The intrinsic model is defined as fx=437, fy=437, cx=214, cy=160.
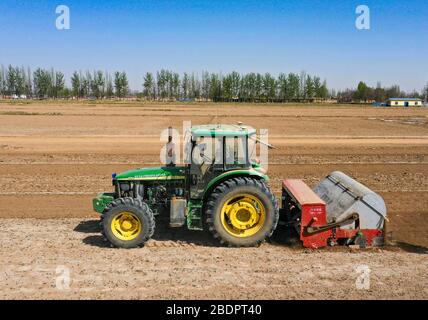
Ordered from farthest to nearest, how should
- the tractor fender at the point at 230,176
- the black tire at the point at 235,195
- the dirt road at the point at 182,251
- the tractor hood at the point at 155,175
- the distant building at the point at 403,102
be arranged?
the distant building at the point at 403,102 → the tractor hood at the point at 155,175 → the tractor fender at the point at 230,176 → the black tire at the point at 235,195 → the dirt road at the point at 182,251

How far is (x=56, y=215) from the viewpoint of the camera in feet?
32.7

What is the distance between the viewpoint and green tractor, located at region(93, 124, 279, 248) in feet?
25.2

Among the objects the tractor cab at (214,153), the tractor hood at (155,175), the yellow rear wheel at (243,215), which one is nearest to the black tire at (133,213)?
the tractor hood at (155,175)

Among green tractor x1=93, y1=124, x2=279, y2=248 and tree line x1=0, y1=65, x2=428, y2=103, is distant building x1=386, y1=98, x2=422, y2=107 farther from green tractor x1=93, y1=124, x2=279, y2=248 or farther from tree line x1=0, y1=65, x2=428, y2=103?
green tractor x1=93, y1=124, x2=279, y2=248

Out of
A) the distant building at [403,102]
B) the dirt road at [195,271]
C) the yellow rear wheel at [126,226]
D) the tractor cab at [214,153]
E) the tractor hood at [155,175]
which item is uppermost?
the distant building at [403,102]

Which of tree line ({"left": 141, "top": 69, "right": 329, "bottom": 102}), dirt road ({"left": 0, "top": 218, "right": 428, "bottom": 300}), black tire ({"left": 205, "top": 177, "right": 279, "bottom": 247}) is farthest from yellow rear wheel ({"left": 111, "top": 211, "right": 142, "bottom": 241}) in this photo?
tree line ({"left": 141, "top": 69, "right": 329, "bottom": 102})

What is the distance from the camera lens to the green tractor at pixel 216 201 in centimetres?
768

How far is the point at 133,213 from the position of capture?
7.68 meters

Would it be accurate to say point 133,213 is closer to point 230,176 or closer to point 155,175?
point 155,175

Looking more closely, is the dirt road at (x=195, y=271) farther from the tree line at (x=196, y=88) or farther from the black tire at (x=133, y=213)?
the tree line at (x=196, y=88)

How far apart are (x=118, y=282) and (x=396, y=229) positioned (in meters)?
5.84

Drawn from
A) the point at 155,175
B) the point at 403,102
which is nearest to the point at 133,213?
the point at 155,175
